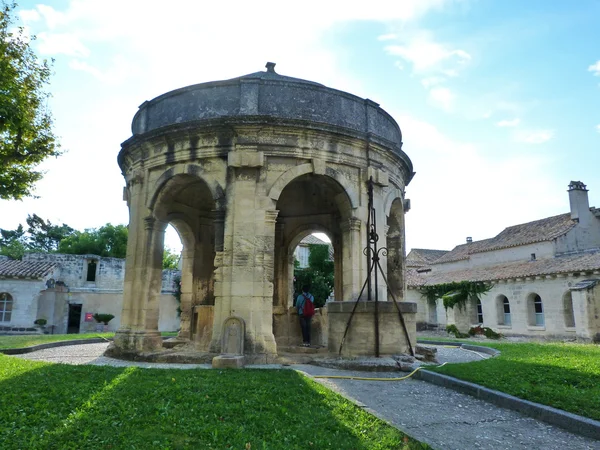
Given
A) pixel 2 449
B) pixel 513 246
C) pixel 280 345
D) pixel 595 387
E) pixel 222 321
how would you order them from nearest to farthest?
pixel 2 449 < pixel 595 387 < pixel 222 321 < pixel 280 345 < pixel 513 246

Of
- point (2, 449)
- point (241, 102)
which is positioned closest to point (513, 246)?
point (241, 102)

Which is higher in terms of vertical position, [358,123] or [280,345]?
[358,123]

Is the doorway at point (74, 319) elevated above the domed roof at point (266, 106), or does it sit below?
below

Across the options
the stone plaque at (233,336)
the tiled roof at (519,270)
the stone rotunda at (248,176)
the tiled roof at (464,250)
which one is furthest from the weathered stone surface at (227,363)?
the tiled roof at (464,250)

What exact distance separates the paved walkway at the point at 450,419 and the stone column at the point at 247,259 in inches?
97.9

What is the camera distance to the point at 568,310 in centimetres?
2323

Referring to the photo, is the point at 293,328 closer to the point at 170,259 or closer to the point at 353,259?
the point at 353,259

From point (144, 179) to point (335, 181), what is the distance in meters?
5.05

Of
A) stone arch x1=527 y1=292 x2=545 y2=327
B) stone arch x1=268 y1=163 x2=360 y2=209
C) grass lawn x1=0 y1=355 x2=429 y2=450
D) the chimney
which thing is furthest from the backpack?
the chimney

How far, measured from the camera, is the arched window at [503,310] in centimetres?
2705

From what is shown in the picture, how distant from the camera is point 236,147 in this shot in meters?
10.6

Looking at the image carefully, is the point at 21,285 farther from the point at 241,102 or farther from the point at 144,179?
the point at 241,102

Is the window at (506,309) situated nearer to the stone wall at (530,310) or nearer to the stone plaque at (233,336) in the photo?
the stone wall at (530,310)

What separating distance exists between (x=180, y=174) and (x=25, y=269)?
905 inches
